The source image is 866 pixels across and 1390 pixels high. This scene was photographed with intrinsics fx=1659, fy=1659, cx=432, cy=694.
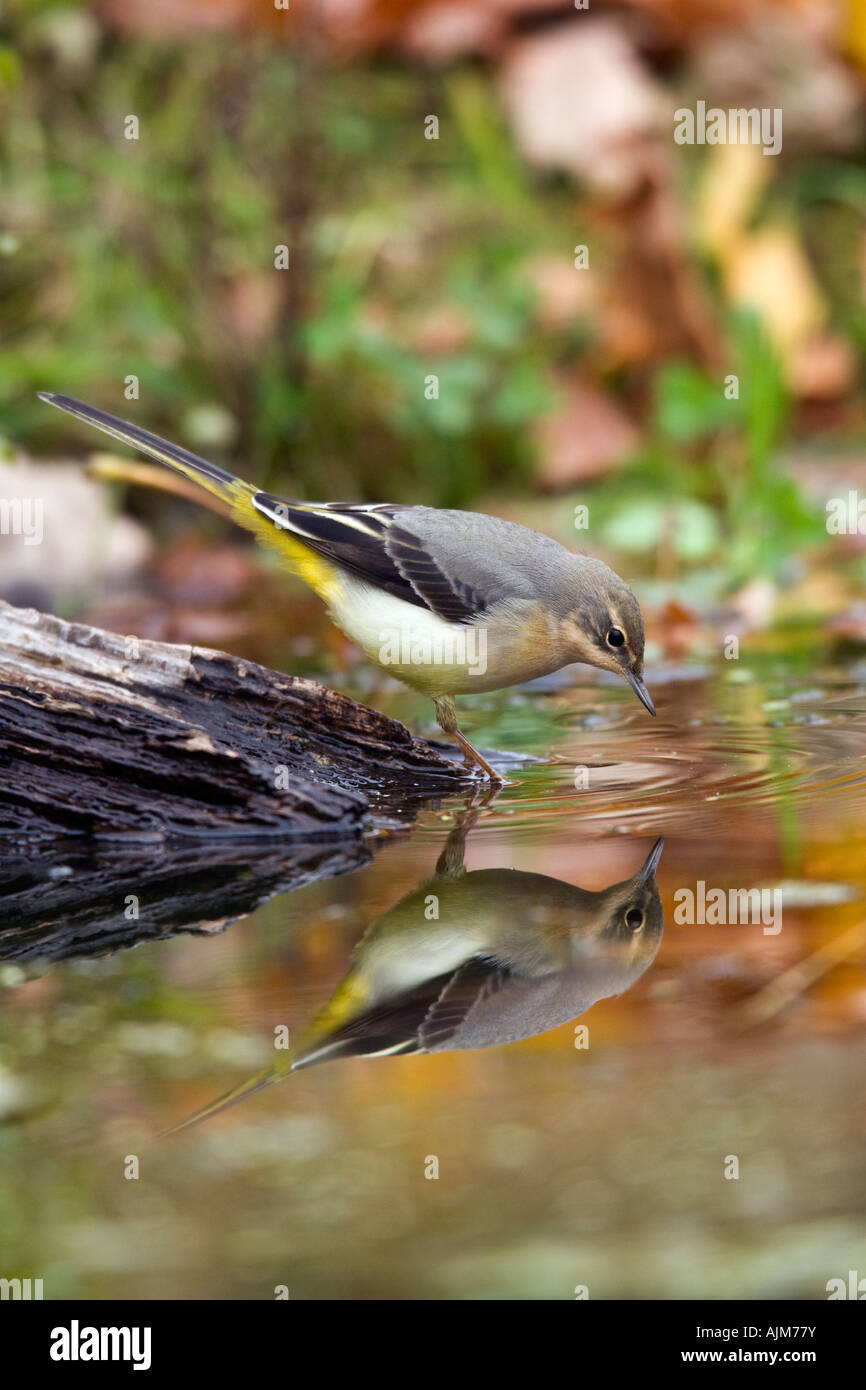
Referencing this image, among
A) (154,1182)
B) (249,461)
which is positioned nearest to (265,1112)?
(154,1182)

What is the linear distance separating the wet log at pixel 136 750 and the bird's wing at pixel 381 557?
700 mm

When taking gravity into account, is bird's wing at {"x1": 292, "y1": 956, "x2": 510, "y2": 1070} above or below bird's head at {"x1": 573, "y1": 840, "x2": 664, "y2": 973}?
below

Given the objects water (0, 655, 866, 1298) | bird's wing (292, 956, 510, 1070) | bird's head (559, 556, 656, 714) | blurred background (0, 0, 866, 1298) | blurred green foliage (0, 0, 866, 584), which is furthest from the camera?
Answer: blurred green foliage (0, 0, 866, 584)

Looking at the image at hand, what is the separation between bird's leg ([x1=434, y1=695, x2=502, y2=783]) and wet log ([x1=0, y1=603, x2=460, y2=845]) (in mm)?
447

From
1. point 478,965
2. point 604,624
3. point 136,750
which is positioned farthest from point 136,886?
point 604,624

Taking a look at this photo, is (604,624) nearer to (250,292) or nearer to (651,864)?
(651,864)

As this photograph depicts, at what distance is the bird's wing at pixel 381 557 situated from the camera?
5.22m

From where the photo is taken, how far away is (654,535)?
27.9ft

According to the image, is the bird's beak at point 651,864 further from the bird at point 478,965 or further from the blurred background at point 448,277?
the blurred background at point 448,277

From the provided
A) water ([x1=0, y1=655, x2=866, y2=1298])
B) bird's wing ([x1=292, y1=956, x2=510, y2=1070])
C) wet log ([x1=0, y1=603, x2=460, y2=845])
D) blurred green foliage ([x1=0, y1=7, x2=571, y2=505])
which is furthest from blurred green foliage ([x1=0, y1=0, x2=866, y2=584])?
bird's wing ([x1=292, y1=956, x2=510, y2=1070])

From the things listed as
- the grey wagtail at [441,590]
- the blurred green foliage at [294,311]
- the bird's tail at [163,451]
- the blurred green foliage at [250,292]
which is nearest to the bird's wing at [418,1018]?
the grey wagtail at [441,590]

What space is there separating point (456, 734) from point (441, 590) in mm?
473

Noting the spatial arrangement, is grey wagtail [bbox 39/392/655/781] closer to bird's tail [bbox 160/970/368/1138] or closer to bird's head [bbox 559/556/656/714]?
bird's head [bbox 559/556/656/714]

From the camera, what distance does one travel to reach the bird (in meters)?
3.09
